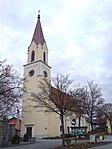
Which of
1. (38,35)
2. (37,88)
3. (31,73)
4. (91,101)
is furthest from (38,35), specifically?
(91,101)

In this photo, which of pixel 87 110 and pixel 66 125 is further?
pixel 66 125

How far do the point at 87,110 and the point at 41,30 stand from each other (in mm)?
38839

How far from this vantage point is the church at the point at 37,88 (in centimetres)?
5497

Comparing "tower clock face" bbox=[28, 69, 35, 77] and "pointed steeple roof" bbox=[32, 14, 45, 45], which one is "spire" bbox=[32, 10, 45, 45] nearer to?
"pointed steeple roof" bbox=[32, 14, 45, 45]

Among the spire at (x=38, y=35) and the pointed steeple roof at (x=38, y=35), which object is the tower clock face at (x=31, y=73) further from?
the spire at (x=38, y=35)

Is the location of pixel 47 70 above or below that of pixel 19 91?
above

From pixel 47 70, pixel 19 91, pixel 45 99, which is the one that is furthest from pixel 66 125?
pixel 19 91

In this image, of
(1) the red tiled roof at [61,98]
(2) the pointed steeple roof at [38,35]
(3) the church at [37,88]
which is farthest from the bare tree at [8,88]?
(2) the pointed steeple roof at [38,35]

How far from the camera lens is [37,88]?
57.7m

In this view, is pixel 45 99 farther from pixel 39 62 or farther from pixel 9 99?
pixel 39 62

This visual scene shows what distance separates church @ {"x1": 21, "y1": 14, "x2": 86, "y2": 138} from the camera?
55.0m

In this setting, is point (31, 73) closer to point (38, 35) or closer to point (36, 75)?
point (36, 75)

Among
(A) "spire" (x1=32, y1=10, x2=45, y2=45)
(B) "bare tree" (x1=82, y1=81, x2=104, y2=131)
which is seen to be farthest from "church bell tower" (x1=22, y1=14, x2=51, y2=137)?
(B) "bare tree" (x1=82, y1=81, x2=104, y2=131)

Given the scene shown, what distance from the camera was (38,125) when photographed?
55.1m
